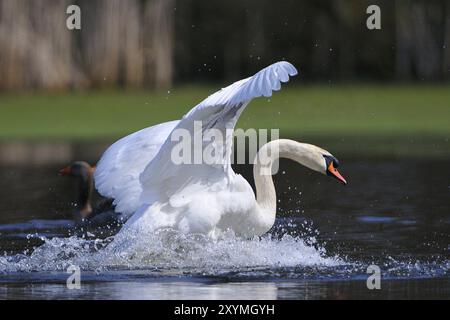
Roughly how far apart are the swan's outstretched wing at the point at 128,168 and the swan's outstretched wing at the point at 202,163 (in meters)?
0.48

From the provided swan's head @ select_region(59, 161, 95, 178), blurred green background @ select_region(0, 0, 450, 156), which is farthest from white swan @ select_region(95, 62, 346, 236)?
blurred green background @ select_region(0, 0, 450, 156)

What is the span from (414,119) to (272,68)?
11.8 metres

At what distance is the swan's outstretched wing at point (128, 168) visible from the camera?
27.7 ft

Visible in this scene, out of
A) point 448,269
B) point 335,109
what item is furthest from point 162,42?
point 448,269

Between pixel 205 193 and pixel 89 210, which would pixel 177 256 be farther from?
pixel 89 210

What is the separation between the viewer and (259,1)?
94.4 feet

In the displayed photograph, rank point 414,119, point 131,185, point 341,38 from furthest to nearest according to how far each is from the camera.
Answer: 1. point 341,38
2. point 414,119
3. point 131,185

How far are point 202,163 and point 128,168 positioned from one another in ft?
3.08

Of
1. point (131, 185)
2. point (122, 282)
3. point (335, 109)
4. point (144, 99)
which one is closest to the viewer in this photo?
point (122, 282)

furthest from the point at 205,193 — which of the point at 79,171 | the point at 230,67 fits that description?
the point at 230,67

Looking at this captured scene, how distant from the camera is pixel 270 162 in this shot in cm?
826

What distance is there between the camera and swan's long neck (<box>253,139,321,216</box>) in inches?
320

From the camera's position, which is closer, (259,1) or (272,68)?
(272,68)
